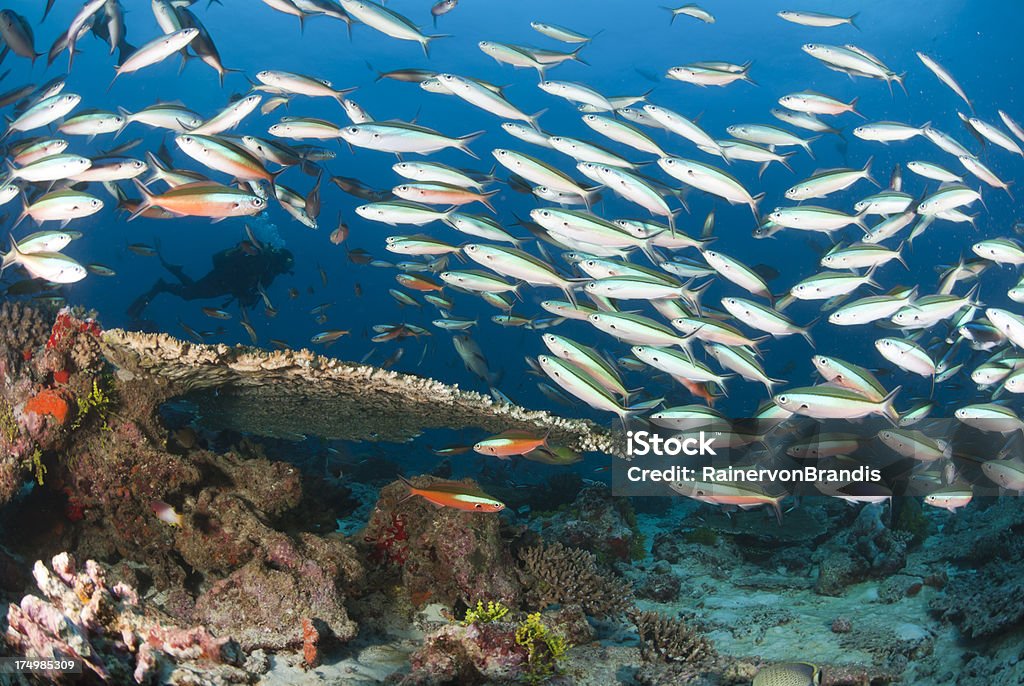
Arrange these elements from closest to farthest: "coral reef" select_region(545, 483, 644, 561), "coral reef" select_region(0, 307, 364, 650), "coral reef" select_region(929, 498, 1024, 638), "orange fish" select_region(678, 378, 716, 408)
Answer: "coral reef" select_region(0, 307, 364, 650)
"coral reef" select_region(929, 498, 1024, 638)
"orange fish" select_region(678, 378, 716, 408)
"coral reef" select_region(545, 483, 644, 561)

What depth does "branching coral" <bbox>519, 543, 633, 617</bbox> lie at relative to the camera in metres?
5.21

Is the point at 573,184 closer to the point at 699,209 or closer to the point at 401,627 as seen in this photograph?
the point at 401,627

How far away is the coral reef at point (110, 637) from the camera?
2510mm

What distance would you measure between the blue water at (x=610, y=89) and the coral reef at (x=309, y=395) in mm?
17994

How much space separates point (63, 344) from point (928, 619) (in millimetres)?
8264

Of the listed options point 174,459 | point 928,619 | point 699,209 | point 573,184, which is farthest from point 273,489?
point 699,209

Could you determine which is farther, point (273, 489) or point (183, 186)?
point (273, 489)

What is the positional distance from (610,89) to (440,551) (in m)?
48.0

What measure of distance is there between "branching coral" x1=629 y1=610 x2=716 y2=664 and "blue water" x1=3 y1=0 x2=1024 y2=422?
20027mm

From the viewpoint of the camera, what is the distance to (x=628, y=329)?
16.3 ft

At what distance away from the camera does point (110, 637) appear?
2.78 metres

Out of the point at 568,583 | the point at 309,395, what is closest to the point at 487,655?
the point at 568,583

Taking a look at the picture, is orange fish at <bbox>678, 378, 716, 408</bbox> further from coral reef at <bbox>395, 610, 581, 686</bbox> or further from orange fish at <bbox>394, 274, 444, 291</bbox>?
orange fish at <bbox>394, 274, 444, 291</bbox>

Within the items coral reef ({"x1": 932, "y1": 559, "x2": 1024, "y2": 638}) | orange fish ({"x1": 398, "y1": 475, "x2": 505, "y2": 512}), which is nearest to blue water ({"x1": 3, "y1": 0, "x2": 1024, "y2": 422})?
coral reef ({"x1": 932, "y1": 559, "x2": 1024, "y2": 638})
